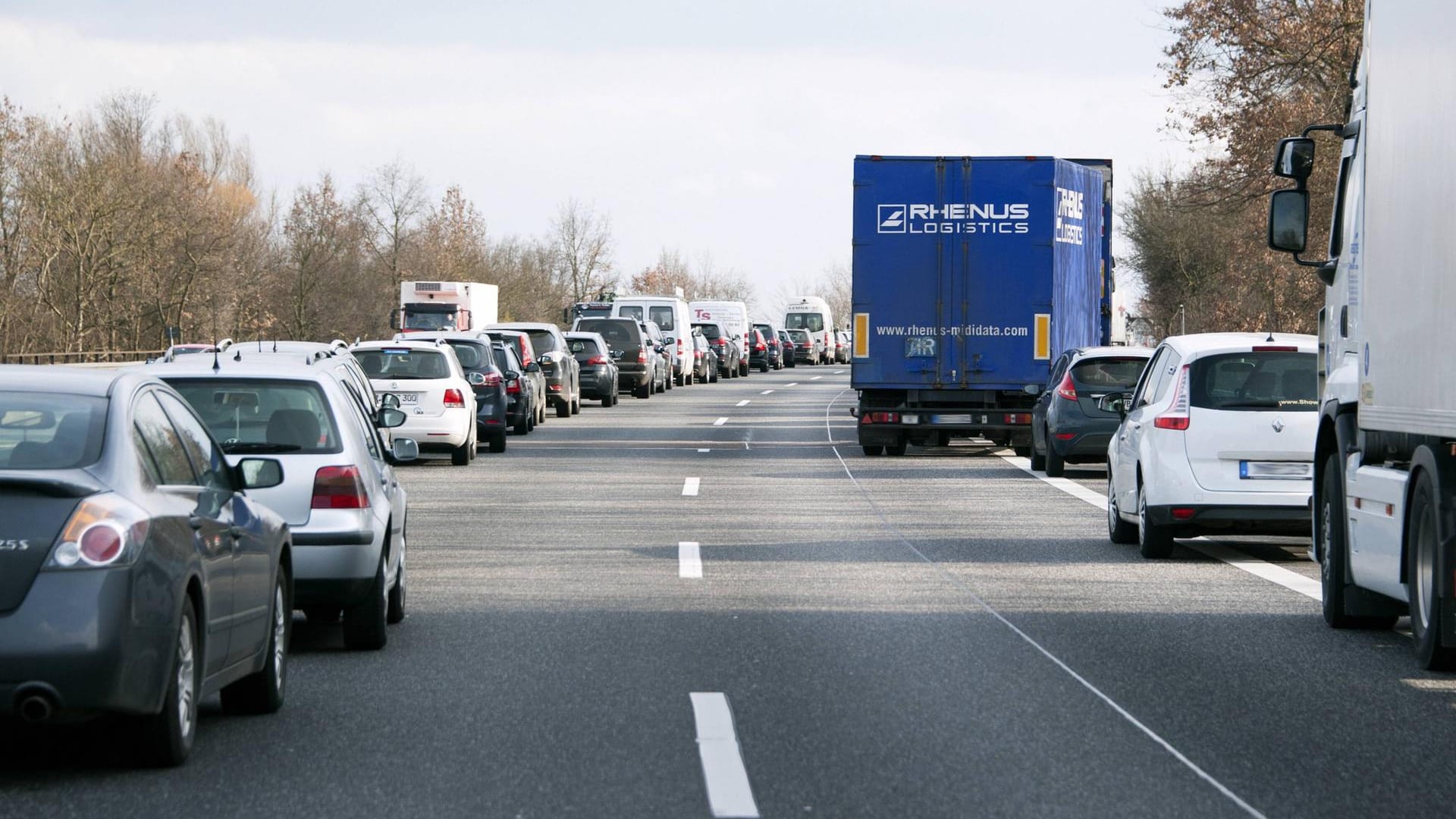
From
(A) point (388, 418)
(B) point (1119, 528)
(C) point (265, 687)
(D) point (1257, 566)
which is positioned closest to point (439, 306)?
(B) point (1119, 528)

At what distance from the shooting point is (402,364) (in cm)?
2455

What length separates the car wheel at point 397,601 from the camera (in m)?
10.6

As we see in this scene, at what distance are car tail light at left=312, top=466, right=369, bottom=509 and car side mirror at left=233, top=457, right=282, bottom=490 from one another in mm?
A: 1822

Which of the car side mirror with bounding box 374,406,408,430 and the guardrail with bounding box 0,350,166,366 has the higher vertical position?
the car side mirror with bounding box 374,406,408,430

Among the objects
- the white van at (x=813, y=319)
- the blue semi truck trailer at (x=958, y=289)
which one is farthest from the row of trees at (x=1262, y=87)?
the white van at (x=813, y=319)

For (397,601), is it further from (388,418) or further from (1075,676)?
(1075,676)

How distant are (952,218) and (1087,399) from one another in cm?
394

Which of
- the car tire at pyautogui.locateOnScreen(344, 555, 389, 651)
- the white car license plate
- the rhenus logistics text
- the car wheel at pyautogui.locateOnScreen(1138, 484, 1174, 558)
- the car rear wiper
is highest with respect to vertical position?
the rhenus logistics text

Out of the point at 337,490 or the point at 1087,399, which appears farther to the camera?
the point at 1087,399

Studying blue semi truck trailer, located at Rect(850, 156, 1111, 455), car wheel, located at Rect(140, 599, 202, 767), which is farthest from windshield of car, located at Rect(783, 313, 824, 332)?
car wheel, located at Rect(140, 599, 202, 767)

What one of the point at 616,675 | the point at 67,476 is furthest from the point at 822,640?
the point at 67,476

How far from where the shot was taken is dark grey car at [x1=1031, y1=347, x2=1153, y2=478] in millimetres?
21766

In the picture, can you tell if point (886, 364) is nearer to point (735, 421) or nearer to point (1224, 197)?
point (735, 421)

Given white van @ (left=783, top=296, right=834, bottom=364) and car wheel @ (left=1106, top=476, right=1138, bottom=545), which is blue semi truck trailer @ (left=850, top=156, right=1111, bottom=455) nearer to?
car wheel @ (left=1106, top=476, right=1138, bottom=545)
